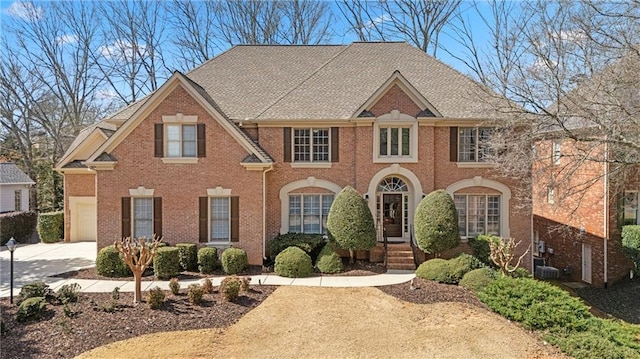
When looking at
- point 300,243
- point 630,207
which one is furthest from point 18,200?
point 630,207

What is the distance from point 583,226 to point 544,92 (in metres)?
9.37

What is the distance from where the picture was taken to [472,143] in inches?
645

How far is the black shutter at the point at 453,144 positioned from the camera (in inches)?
638

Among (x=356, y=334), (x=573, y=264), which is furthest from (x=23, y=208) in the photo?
(x=573, y=264)

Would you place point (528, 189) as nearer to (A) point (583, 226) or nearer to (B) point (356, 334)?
(A) point (583, 226)

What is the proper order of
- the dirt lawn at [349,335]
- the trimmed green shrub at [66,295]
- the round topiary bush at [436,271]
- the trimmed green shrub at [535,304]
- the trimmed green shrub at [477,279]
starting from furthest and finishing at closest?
the round topiary bush at [436,271]
the trimmed green shrub at [477,279]
the trimmed green shrub at [66,295]
the trimmed green shrub at [535,304]
the dirt lawn at [349,335]

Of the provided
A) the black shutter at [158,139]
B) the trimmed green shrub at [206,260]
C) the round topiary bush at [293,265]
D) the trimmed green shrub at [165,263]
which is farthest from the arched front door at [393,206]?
the black shutter at [158,139]

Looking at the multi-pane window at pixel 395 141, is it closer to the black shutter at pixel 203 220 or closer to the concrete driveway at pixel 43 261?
the black shutter at pixel 203 220

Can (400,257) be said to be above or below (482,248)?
below

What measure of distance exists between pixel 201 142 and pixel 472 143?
11.7 metres

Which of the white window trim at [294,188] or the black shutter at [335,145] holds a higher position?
the black shutter at [335,145]

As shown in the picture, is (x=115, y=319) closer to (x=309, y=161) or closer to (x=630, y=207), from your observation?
(x=309, y=161)

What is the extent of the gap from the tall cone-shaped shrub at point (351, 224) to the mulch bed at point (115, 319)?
2.57 m

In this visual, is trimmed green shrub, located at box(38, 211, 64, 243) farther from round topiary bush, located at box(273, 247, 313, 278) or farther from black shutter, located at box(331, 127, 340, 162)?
black shutter, located at box(331, 127, 340, 162)
